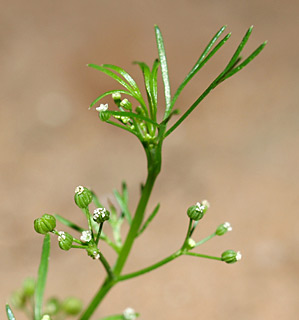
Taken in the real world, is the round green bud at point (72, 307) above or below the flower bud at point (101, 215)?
above

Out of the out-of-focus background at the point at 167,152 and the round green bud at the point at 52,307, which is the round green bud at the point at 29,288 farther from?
the out-of-focus background at the point at 167,152

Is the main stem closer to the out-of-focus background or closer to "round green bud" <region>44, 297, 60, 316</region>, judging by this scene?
"round green bud" <region>44, 297, 60, 316</region>

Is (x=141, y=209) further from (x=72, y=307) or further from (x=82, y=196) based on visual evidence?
(x=72, y=307)

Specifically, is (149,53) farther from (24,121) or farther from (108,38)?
(24,121)

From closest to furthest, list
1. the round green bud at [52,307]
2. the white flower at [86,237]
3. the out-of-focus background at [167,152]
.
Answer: the white flower at [86,237], the round green bud at [52,307], the out-of-focus background at [167,152]

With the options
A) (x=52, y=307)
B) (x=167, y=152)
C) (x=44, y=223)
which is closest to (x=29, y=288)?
(x=52, y=307)

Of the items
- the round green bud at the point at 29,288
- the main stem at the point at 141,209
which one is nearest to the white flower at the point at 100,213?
the main stem at the point at 141,209

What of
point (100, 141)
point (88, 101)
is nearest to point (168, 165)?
point (100, 141)

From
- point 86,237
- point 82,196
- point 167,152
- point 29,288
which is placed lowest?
point 86,237
